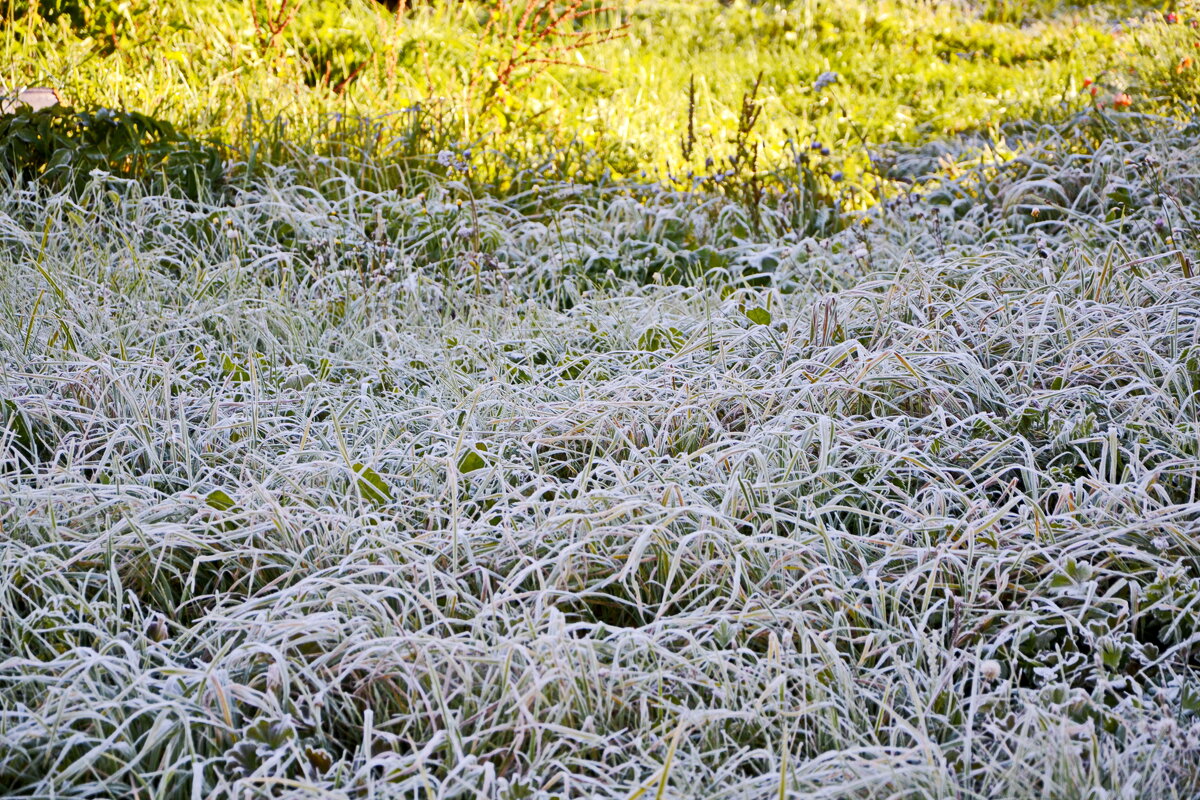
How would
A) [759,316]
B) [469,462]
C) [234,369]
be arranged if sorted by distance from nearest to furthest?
[469,462] < [234,369] < [759,316]

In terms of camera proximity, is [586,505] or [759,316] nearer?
[586,505]

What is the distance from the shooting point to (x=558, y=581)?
1.95 metres

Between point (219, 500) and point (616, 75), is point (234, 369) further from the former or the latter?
point (616, 75)

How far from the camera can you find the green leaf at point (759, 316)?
3.05 metres

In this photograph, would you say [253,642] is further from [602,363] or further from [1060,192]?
[1060,192]

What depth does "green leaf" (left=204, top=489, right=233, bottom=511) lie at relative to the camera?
218cm

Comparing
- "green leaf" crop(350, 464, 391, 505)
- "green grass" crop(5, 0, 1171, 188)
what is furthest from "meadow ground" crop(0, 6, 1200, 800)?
"green grass" crop(5, 0, 1171, 188)

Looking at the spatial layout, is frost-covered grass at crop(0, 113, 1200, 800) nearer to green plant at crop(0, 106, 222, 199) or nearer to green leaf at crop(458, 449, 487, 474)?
green leaf at crop(458, 449, 487, 474)

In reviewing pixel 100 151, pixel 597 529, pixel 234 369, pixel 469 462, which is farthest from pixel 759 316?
pixel 100 151

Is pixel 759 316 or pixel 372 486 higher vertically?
pixel 759 316

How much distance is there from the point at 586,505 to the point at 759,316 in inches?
47.1

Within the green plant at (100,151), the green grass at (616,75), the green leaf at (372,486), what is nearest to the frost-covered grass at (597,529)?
the green leaf at (372,486)

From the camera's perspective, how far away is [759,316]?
3.06m

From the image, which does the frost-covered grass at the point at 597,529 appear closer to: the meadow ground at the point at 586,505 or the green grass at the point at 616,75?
the meadow ground at the point at 586,505
